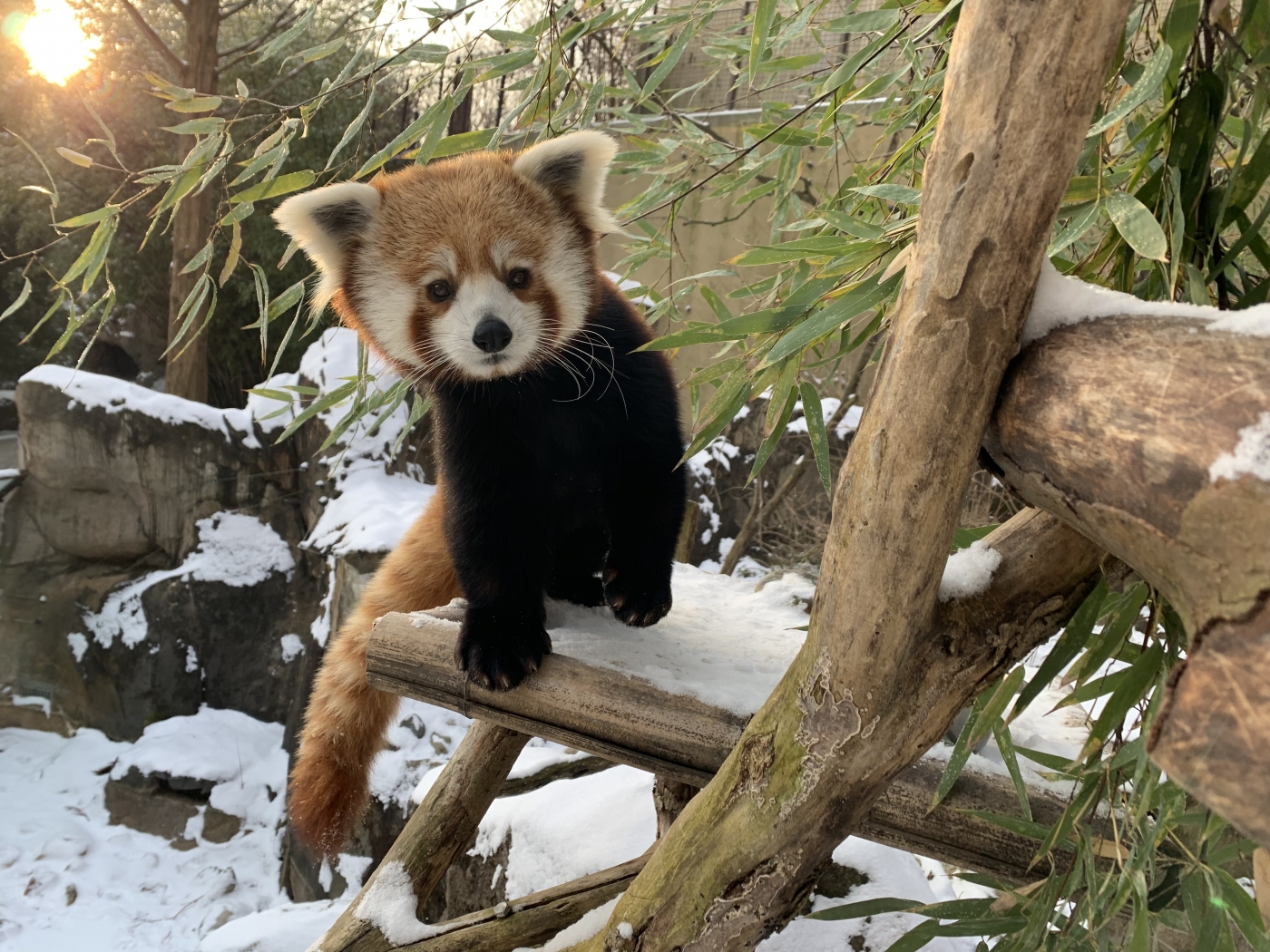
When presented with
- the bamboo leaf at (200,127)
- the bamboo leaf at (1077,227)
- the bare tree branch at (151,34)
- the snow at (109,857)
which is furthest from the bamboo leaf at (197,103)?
the bare tree branch at (151,34)

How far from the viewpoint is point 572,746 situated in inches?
62.7

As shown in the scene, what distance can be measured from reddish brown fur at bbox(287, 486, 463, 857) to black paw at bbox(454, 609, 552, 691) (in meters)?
0.32

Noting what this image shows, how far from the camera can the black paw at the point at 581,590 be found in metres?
2.08

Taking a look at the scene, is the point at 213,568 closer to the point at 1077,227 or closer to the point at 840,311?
the point at 840,311

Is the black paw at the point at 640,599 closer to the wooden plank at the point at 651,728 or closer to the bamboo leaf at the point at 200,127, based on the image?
the wooden plank at the point at 651,728

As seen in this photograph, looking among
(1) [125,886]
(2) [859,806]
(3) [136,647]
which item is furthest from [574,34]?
(3) [136,647]

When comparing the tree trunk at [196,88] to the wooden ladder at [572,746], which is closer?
the wooden ladder at [572,746]

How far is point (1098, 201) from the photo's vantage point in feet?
2.82

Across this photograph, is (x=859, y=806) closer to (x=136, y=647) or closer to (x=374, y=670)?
(x=374, y=670)

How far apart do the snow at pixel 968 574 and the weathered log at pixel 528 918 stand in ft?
4.06

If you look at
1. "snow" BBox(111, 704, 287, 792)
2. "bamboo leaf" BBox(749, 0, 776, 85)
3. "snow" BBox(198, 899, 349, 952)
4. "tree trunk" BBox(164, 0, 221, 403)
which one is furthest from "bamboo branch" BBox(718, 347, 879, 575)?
"tree trunk" BBox(164, 0, 221, 403)

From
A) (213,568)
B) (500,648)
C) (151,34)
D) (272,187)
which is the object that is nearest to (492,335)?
(272,187)

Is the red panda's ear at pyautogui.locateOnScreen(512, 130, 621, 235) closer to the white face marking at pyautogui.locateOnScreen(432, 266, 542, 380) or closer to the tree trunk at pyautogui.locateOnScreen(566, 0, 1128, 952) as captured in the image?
the white face marking at pyautogui.locateOnScreen(432, 266, 542, 380)

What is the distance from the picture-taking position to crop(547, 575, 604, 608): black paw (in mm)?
2076
